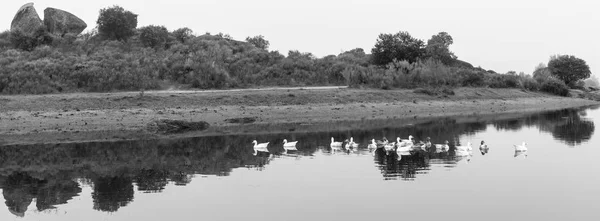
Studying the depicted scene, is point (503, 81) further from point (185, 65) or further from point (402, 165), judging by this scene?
point (402, 165)

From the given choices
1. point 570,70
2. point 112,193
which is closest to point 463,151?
point 112,193

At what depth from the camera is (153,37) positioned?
320ft

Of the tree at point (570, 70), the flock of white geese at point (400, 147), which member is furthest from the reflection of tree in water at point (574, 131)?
the tree at point (570, 70)

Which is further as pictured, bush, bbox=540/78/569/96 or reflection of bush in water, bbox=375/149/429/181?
bush, bbox=540/78/569/96

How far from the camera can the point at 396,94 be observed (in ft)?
239

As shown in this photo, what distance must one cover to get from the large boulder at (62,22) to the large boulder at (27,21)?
2287mm

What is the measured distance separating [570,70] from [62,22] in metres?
107

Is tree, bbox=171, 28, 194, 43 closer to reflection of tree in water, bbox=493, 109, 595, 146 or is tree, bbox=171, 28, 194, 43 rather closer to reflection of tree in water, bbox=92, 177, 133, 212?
reflection of tree in water, bbox=493, 109, 595, 146

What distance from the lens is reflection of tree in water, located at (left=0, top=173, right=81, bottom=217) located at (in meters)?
22.1

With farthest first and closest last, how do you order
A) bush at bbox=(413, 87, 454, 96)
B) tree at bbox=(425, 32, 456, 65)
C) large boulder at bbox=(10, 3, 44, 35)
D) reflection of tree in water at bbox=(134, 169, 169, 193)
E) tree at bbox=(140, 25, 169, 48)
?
1. tree at bbox=(425, 32, 456, 65)
2. tree at bbox=(140, 25, 169, 48)
3. large boulder at bbox=(10, 3, 44, 35)
4. bush at bbox=(413, 87, 454, 96)
5. reflection of tree in water at bbox=(134, 169, 169, 193)

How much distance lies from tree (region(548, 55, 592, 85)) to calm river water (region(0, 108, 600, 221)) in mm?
102739

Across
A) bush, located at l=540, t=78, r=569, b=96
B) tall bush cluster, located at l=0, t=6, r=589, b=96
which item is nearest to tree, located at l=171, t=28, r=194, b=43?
tall bush cluster, located at l=0, t=6, r=589, b=96

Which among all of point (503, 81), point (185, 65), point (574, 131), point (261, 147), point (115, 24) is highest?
point (115, 24)

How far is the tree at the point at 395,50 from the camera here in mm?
99250
